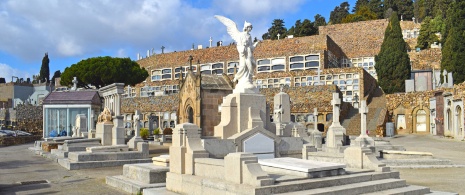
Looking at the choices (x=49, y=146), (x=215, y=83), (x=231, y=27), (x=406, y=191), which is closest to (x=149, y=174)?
(x=231, y=27)

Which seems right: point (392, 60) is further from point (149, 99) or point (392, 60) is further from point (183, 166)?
point (183, 166)

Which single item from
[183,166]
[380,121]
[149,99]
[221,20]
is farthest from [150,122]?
[183,166]

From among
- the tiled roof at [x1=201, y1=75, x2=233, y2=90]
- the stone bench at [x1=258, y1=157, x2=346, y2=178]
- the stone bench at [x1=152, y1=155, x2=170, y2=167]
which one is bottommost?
the stone bench at [x1=152, y1=155, x2=170, y2=167]

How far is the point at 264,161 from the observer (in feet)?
31.3

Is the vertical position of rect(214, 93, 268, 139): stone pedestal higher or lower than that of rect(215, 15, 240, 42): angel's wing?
lower

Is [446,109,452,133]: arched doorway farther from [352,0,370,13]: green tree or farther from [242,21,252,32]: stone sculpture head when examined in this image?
[352,0,370,13]: green tree

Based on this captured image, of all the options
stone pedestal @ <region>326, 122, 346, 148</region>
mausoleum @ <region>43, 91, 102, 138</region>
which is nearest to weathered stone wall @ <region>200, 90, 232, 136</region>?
mausoleum @ <region>43, 91, 102, 138</region>

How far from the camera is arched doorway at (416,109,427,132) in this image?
39156mm

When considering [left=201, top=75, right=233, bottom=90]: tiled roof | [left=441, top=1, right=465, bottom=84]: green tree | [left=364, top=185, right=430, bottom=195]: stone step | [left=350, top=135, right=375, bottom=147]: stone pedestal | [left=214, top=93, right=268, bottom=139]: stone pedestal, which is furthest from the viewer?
[left=441, top=1, right=465, bottom=84]: green tree

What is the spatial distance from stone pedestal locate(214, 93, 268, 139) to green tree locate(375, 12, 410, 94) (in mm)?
38677

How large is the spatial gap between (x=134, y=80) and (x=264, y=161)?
162 feet

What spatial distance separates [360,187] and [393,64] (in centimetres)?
4173

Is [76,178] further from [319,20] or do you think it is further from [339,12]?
[339,12]

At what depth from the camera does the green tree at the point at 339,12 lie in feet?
324
